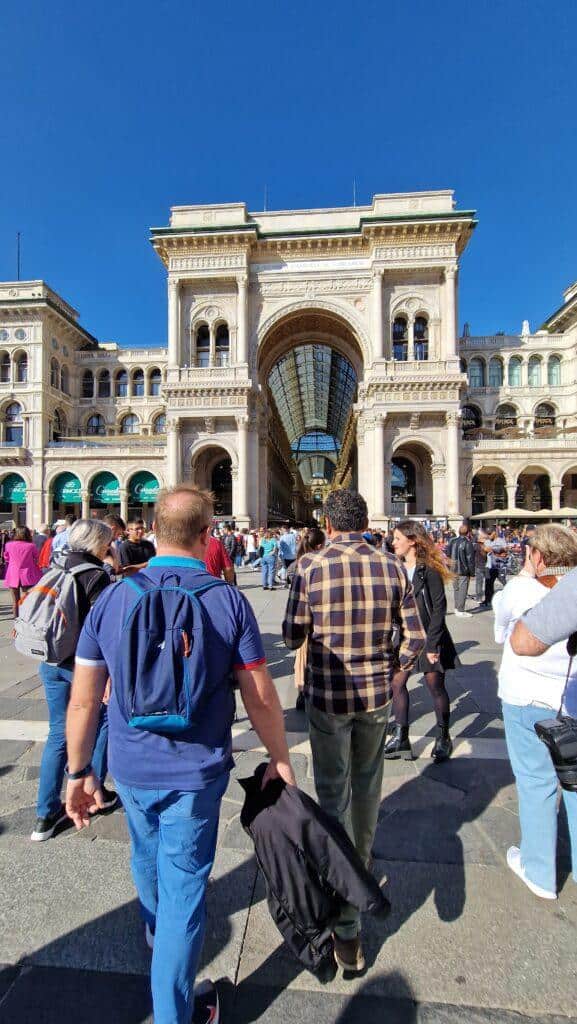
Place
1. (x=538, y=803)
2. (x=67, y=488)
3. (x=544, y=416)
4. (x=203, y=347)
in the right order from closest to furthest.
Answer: (x=538, y=803)
(x=203, y=347)
(x=67, y=488)
(x=544, y=416)

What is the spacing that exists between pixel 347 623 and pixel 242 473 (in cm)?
2858

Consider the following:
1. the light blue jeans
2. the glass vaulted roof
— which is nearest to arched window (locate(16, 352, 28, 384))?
the glass vaulted roof

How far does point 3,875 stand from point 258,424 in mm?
30612

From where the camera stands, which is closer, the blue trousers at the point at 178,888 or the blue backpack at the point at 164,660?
the blue backpack at the point at 164,660

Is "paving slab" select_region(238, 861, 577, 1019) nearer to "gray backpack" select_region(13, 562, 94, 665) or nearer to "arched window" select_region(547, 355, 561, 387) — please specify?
"gray backpack" select_region(13, 562, 94, 665)

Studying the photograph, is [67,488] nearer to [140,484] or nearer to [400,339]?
[140,484]

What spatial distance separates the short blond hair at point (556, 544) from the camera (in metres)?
2.44

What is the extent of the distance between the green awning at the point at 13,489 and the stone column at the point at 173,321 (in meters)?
16.5

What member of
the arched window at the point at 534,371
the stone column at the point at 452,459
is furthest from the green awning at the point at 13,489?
the arched window at the point at 534,371

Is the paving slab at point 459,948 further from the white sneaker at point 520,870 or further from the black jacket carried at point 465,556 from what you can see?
the black jacket carried at point 465,556

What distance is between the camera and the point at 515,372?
4244 centimetres

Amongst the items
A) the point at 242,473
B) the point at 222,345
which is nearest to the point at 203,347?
the point at 222,345

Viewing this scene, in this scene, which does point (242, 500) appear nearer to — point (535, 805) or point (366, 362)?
point (366, 362)

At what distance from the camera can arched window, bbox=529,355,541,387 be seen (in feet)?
139
